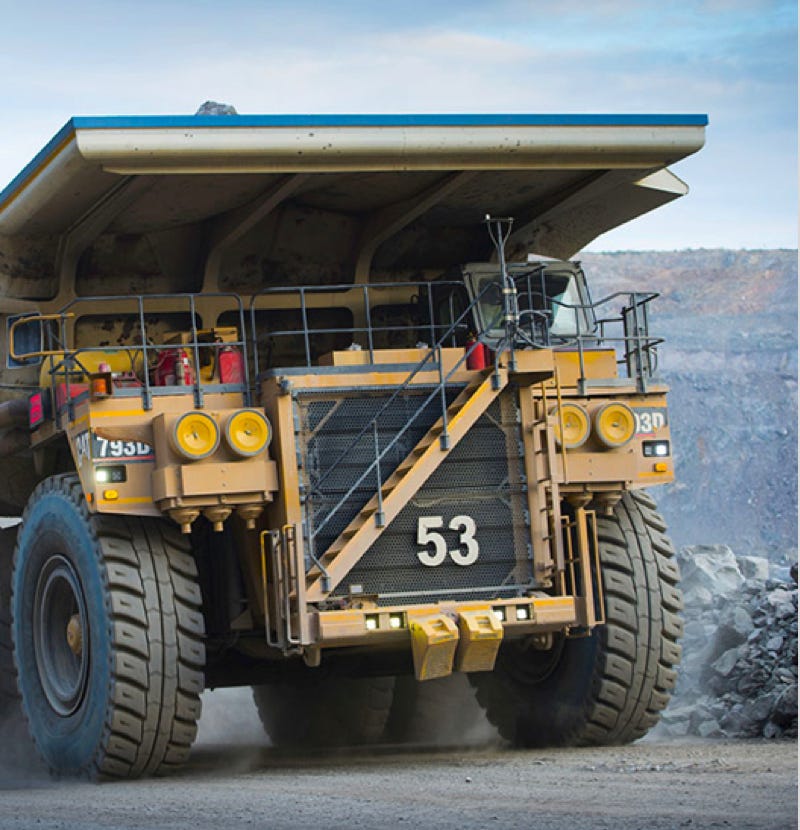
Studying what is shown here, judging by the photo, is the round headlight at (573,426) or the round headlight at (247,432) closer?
the round headlight at (247,432)

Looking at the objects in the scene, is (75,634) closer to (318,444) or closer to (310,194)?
(318,444)

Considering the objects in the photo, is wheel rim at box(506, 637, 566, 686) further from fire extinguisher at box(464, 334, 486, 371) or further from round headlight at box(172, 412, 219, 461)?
round headlight at box(172, 412, 219, 461)

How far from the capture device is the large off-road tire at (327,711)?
1470 cm

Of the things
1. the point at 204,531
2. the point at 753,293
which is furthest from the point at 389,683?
the point at 753,293

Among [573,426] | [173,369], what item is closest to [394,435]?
[573,426]

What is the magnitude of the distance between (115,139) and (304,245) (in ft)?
9.34

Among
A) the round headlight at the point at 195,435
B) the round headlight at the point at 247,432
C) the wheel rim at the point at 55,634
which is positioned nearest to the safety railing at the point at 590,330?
the round headlight at the point at 247,432

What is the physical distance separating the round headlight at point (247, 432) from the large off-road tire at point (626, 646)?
249 centimetres

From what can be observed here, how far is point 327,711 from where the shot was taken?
15086 millimetres

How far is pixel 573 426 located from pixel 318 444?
171 centimetres

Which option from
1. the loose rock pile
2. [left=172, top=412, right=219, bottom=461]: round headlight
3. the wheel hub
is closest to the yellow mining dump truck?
[left=172, top=412, right=219, bottom=461]: round headlight

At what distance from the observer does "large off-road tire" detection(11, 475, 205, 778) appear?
1120cm

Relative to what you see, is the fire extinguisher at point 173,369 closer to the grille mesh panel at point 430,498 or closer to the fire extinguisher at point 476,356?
the grille mesh panel at point 430,498

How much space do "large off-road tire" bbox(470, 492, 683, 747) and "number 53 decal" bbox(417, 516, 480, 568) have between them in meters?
1.00
